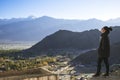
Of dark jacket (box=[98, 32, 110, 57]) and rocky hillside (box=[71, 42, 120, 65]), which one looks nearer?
dark jacket (box=[98, 32, 110, 57])

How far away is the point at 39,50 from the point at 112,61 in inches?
3279

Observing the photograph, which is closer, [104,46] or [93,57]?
[104,46]

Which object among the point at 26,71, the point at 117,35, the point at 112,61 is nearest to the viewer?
the point at 26,71

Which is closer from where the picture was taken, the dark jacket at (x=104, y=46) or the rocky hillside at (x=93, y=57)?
the dark jacket at (x=104, y=46)

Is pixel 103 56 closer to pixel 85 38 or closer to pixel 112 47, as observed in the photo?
pixel 112 47

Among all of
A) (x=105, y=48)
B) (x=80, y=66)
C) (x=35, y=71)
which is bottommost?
(x=80, y=66)

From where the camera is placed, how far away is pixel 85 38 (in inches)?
7844

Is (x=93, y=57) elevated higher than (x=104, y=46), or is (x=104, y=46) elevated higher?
(x=104, y=46)

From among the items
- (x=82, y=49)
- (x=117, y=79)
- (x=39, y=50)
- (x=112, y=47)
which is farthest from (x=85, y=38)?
(x=117, y=79)

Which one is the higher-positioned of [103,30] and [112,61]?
[103,30]

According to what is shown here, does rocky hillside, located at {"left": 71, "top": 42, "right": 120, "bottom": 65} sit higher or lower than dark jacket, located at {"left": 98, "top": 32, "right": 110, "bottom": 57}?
lower

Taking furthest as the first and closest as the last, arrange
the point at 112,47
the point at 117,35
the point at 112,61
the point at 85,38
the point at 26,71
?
1. the point at 85,38
2. the point at 117,35
3. the point at 112,47
4. the point at 112,61
5. the point at 26,71

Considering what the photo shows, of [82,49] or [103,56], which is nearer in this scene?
[103,56]

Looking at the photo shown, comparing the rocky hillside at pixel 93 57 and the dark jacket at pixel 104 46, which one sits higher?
the dark jacket at pixel 104 46
